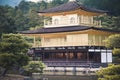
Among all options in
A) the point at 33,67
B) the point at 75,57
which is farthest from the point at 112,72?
the point at 75,57

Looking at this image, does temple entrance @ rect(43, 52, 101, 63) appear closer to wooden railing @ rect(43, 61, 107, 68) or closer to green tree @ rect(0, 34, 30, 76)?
wooden railing @ rect(43, 61, 107, 68)

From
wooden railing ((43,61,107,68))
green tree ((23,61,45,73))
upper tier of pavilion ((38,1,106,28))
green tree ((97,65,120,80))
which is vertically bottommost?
wooden railing ((43,61,107,68))

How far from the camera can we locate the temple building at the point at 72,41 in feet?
140

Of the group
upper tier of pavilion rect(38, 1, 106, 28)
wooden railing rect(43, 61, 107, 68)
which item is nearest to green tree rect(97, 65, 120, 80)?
wooden railing rect(43, 61, 107, 68)

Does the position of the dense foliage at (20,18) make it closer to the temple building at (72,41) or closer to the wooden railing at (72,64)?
the temple building at (72,41)

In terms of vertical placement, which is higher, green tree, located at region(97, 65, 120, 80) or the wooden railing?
green tree, located at region(97, 65, 120, 80)

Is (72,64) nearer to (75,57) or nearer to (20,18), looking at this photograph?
(75,57)

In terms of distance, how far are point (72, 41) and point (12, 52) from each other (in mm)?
14947

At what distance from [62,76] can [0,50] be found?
28.0ft

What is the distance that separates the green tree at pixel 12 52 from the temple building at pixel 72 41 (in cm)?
1048

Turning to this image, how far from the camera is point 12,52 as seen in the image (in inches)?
1220

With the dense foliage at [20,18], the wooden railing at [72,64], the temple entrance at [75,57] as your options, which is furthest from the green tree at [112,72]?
the dense foliage at [20,18]

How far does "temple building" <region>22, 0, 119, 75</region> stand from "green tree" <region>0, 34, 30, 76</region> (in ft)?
34.4

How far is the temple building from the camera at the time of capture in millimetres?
42812
